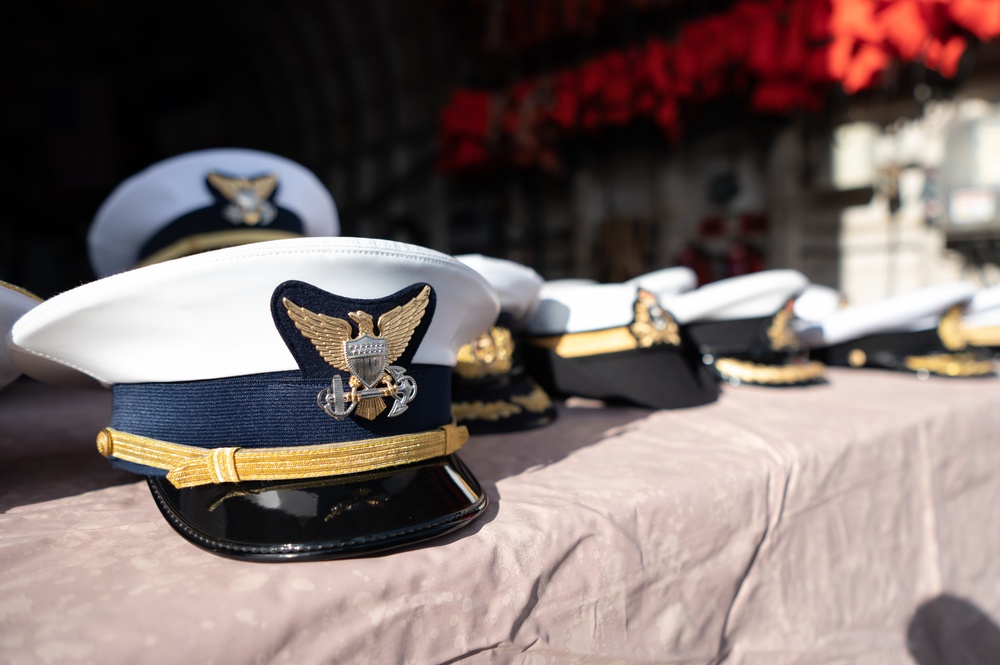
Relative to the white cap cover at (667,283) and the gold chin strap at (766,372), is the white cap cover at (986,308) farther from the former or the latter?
the white cap cover at (667,283)

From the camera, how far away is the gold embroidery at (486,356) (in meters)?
1.13

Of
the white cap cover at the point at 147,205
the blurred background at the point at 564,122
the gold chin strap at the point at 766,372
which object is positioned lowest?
the gold chin strap at the point at 766,372

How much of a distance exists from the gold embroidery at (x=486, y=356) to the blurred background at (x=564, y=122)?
9.69ft

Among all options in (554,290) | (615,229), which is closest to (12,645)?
(554,290)

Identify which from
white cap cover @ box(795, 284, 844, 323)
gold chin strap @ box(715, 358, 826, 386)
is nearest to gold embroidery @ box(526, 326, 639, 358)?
gold chin strap @ box(715, 358, 826, 386)

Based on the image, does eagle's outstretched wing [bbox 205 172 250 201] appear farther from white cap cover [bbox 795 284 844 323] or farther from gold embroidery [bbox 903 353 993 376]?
gold embroidery [bbox 903 353 993 376]

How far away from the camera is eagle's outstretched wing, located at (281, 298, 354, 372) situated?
26.1 inches

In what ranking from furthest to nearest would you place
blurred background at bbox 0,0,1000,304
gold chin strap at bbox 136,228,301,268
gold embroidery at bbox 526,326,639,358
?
blurred background at bbox 0,0,1000,304 < gold chin strap at bbox 136,228,301,268 < gold embroidery at bbox 526,326,639,358

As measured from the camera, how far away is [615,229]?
4.95 meters

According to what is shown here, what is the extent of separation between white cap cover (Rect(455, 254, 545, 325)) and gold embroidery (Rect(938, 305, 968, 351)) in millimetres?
1383

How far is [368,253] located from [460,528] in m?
0.31

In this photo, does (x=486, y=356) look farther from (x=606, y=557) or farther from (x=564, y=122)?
(x=564, y=122)

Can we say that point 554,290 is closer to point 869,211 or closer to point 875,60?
point 875,60

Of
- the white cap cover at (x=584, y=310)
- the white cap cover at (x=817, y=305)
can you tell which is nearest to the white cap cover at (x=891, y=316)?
the white cap cover at (x=817, y=305)
